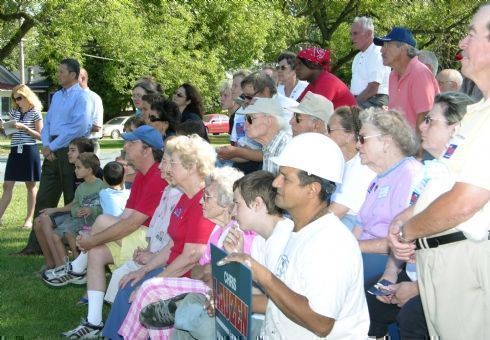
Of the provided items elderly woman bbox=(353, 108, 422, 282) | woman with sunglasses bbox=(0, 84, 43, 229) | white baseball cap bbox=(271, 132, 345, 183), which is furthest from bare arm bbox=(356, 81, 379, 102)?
white baseball cap bbox=(271, 132, 345, 183)

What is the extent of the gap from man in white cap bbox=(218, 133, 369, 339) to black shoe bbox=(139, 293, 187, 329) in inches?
50.9

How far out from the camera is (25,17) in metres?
21.6

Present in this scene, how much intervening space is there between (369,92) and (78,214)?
351 cm

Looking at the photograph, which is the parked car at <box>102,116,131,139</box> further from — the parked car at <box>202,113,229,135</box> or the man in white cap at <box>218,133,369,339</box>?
the man in white cap at <box>218,133,369,339</box>

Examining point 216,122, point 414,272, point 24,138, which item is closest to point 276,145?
point 414,272

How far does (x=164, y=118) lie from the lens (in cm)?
808

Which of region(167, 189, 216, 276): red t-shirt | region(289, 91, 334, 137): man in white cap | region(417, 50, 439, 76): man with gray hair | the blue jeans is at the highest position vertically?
region(417, 50, 439, 76): man with gray hair

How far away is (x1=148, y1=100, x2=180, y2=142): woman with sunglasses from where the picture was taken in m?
8.07

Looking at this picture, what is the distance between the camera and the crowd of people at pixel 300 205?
3.28m

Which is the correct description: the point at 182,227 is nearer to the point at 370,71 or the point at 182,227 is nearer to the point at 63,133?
the point at 370,71

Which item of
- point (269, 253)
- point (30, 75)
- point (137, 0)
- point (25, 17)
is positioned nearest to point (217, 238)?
point (269, 253)

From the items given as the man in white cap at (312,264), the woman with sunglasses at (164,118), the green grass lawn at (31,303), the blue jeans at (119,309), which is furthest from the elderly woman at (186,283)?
the woman with sunglasses at (164,118)

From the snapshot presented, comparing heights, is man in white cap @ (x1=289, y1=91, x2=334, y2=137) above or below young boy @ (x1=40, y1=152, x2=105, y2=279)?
above

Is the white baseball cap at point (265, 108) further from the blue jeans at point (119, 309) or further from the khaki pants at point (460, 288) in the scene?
the khaki pants at point (460, 288)
